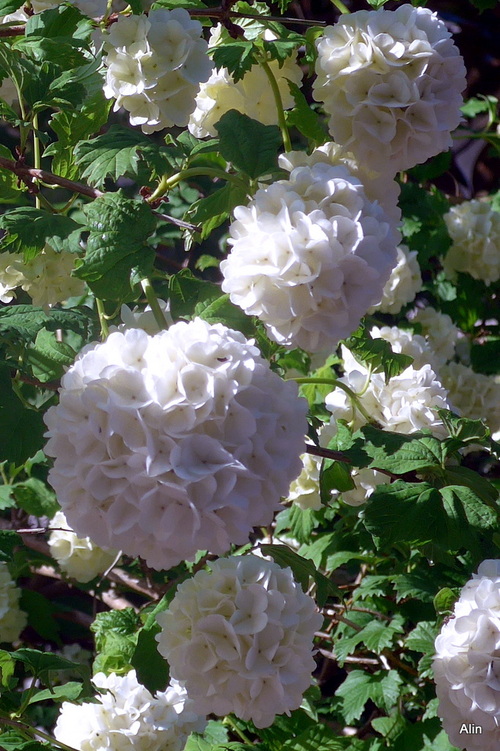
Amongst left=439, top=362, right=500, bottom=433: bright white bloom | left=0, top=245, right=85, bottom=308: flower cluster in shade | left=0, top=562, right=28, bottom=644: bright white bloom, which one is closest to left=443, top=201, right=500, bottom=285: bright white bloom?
left=439, top=362, right=500, bottom=433: bright white bloom

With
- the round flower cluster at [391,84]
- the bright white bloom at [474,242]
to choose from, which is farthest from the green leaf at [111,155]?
the bright white bloom at [474,242]

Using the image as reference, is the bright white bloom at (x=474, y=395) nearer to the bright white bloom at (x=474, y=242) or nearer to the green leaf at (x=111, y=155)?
the bright white bloom at (x=474, y=242)

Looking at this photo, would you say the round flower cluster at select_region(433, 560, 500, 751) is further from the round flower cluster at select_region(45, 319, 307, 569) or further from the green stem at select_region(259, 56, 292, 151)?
the green stem at select_region(259, 56, 292, 151)

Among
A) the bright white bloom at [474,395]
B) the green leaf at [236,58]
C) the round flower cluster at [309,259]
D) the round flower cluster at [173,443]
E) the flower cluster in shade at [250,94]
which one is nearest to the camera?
the round flower cluster at [173,443]

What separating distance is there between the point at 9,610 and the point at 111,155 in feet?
4.23

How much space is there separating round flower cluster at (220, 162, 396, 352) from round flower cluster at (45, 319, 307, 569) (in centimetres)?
11

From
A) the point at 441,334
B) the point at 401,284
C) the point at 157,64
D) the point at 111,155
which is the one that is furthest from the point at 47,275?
the point at 441,334

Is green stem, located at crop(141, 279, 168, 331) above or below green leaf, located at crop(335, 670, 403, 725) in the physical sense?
above

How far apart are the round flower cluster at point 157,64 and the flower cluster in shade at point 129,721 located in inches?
35.2

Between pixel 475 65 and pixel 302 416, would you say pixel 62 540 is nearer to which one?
pixel 302 416

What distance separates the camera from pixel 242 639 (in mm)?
1086

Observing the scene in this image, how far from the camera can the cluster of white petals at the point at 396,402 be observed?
1553 mm

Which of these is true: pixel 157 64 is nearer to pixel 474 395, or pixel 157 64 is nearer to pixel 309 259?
pixel 309 259

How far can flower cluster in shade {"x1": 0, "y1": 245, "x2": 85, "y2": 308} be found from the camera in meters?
1.46
